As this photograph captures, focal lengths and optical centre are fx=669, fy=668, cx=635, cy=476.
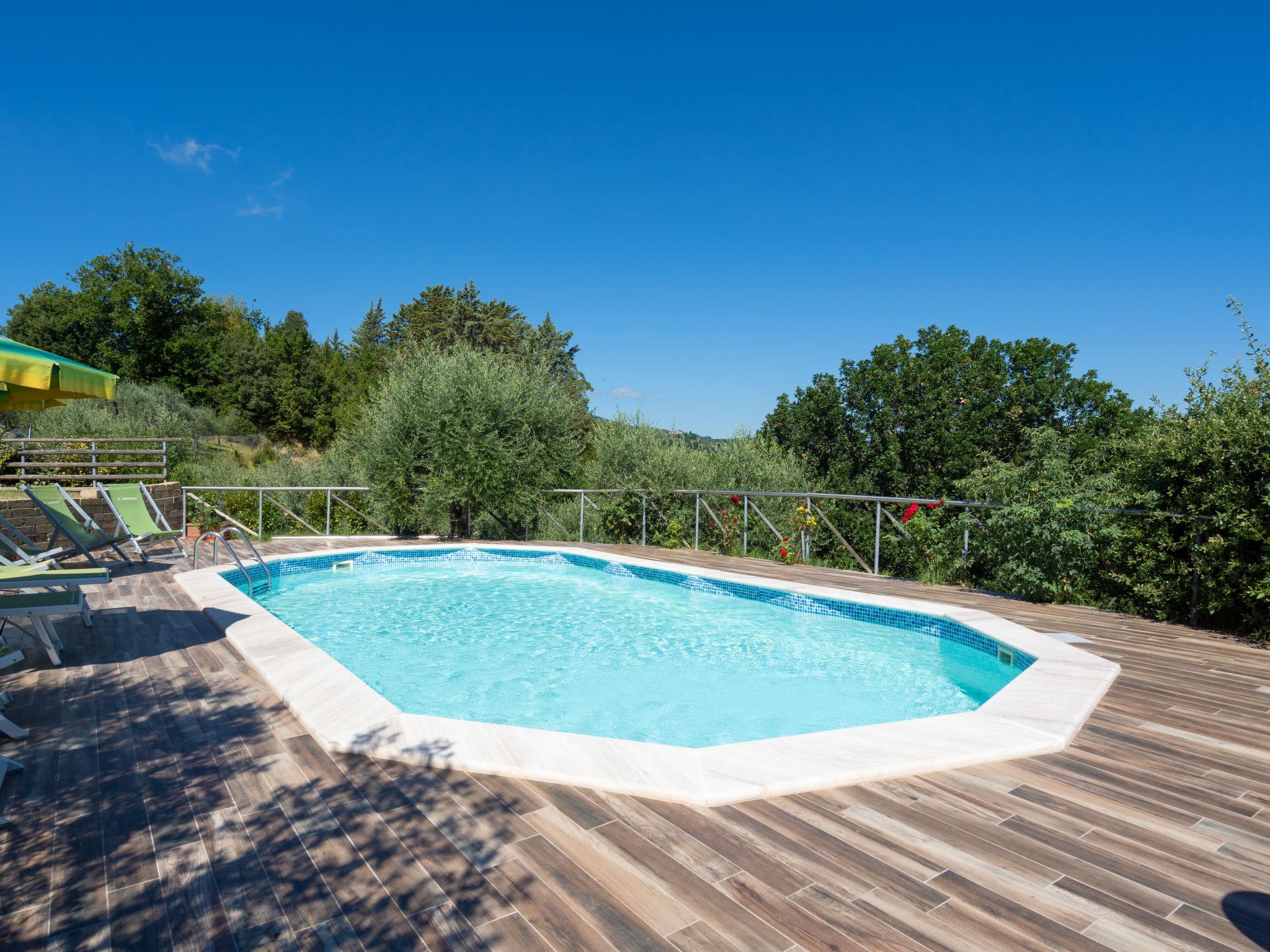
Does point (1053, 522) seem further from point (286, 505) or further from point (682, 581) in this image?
point (286, 505)

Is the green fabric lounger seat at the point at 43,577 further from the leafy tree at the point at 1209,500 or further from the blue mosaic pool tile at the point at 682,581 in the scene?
the leafy tree at the point at 1209,500

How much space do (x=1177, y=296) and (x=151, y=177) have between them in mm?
39372

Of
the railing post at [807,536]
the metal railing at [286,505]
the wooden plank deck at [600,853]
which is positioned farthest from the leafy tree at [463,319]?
the wooden plank deck at [600,853]

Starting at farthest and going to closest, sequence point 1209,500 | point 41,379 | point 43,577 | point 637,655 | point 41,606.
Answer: point 637,655, point 1209,500, point 43,577, point 41,606, point 41,379

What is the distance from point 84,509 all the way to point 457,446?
4.86 m

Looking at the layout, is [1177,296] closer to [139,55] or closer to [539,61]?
[539,61]

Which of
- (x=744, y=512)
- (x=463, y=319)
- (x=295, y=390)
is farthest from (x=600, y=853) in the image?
(x=295, y=390)

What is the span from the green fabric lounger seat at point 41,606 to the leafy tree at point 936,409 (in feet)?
74.3

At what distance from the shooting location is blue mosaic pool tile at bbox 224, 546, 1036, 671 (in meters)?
5.47

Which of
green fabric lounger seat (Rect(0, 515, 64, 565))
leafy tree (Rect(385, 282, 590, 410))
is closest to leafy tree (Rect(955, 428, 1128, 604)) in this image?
green fabric lounger seat (Rect(0, 515, 64, 565))

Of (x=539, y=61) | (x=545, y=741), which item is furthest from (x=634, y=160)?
(x=545, y=741)

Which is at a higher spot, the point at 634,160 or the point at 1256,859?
the point at 634,160

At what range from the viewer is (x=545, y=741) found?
2.91 meters

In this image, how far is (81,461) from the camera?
39.7 feet
